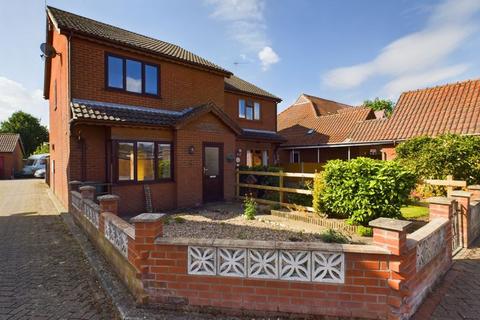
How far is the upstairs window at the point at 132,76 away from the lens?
10039mm

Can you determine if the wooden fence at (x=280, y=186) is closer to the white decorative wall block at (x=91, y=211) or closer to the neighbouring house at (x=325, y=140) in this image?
the white decorative wall block at (x=91, y=211)

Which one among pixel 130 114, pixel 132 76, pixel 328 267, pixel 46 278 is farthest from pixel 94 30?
pixel 328 267

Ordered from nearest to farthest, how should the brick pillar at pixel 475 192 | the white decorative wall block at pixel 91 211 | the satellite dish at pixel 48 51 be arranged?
the white decorative wall block at pixel 91 211, the brick pillar at pixel 475 192, the satellite dish at pixel 48 51

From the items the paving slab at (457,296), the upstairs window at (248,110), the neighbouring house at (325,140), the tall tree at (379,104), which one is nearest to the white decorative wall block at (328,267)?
the paving slab at (457,296)

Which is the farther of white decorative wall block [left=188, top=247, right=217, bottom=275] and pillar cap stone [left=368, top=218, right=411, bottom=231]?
white decorative wall block [left=188, top=247, right=217, bottom=275]

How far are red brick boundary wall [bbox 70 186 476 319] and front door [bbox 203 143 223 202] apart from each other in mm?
7871

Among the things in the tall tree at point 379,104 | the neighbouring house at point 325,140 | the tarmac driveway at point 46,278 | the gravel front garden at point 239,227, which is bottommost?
the tarmac driveway at point 46,278

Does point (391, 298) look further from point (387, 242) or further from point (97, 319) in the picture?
point (97, 319)

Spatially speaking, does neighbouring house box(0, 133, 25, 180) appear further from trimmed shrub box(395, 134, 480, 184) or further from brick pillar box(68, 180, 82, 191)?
trimmed shrub box(395, 134, 480, 184)

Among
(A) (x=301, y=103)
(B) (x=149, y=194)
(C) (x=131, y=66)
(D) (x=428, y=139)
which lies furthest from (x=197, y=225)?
(A) (x=301, y=103)

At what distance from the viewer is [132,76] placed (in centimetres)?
1059

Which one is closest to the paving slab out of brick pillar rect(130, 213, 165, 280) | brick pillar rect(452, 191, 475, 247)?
brick pillar rect(452, 191, 475, 247)

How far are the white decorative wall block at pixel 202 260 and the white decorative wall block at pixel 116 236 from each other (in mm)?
1249

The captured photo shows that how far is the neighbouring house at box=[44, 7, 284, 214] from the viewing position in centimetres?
920
